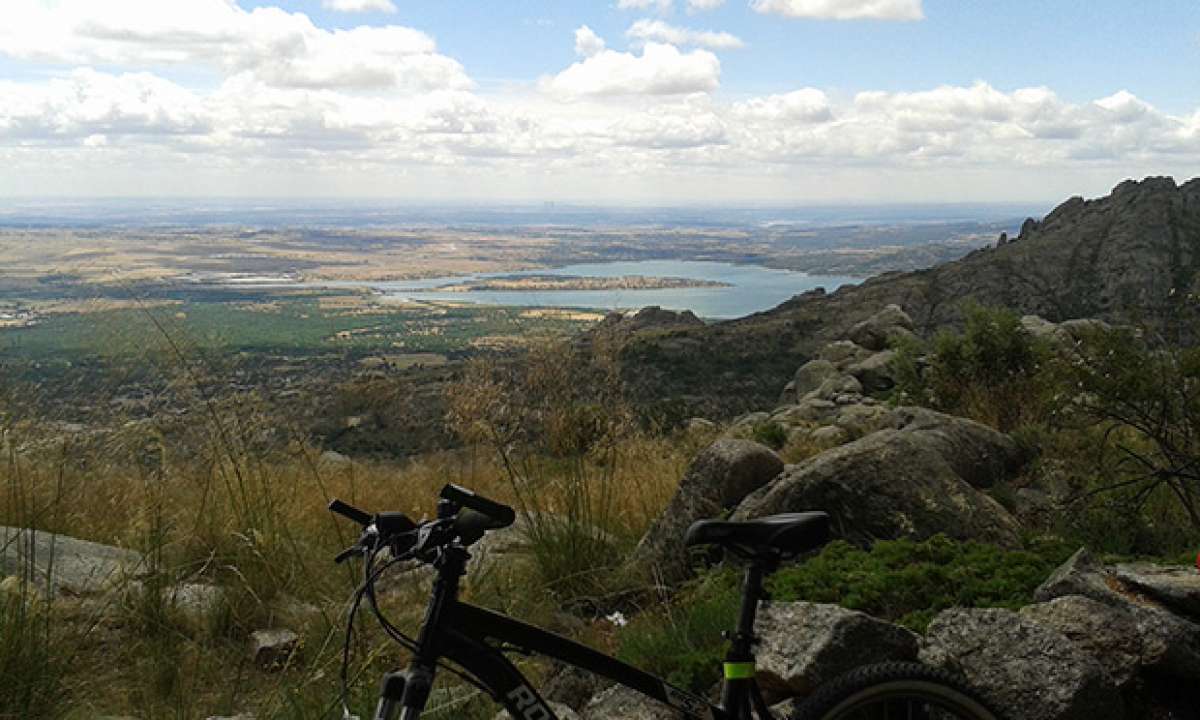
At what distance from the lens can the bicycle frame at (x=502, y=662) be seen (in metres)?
2.16

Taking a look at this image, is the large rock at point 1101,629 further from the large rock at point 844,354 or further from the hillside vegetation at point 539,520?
the large rock at point 844,354

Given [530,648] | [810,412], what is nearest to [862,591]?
[530,648]

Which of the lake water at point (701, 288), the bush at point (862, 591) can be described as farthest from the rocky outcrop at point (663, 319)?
the bush at point (862, 591)

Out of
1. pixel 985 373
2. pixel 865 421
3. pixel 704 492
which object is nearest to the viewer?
pixel 704 492

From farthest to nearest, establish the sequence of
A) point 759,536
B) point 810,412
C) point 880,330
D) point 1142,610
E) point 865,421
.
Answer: point 880,330 → point 810,412 → point 865,421 → point 1142,610 → point 759,536

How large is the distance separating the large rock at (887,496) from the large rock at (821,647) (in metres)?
1.72

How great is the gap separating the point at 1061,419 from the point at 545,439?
4553 millimetres

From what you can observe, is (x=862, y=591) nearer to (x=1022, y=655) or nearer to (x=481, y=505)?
(x=1022, y=655)

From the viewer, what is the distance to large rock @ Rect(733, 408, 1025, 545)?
558 centimetres

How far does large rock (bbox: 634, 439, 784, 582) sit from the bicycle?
10.1 feet

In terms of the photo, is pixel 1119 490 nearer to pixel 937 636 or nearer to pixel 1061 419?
pixel 1061 419

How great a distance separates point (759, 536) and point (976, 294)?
135ft

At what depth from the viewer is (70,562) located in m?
5.46

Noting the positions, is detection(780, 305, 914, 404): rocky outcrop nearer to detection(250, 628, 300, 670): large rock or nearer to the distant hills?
the distant hills
